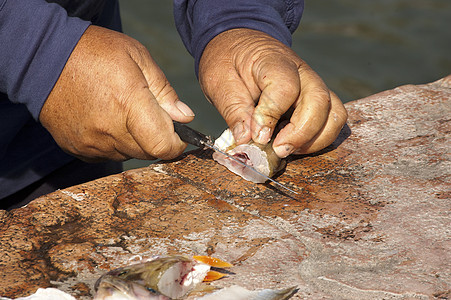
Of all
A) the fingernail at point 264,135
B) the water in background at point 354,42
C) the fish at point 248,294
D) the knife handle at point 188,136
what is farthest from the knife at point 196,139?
the water in background at point 354,42

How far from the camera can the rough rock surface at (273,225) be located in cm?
166

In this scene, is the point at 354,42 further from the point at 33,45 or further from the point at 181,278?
the point at 181,278

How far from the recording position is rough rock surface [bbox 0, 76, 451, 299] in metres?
1.66

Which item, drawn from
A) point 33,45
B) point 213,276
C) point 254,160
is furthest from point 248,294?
point 33,45

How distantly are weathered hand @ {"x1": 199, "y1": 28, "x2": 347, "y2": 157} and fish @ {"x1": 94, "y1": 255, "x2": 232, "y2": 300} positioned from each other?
0.62 metres

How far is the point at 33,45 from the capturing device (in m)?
1.93

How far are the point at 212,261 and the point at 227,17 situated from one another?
1196mm

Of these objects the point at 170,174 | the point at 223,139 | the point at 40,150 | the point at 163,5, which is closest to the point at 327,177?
the point at 223,139

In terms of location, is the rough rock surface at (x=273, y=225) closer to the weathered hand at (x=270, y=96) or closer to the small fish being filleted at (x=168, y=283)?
the small fish being filleted at (x=168, y=283)

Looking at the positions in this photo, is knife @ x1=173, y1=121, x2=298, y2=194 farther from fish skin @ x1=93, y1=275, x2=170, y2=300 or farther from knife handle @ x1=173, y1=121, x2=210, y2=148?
fish skin @ x1=93, y1=275, x2=170, y2=300

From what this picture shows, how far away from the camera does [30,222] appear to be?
186cm

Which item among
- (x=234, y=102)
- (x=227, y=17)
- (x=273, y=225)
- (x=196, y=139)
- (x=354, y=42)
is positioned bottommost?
(x=354, y=42)

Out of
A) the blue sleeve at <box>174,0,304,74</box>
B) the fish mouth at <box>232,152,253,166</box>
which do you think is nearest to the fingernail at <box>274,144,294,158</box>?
the fish mouth at <box>232,152,253,166</box>

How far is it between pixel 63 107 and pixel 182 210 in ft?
1.72
